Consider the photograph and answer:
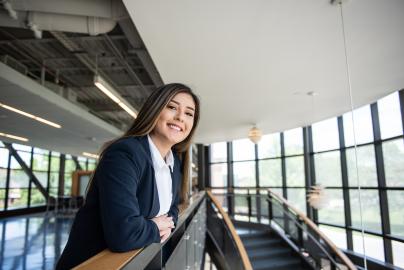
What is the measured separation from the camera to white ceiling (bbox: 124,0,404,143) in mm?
3035

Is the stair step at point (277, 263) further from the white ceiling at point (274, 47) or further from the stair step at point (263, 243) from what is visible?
the white ceiling at point (274, 47)

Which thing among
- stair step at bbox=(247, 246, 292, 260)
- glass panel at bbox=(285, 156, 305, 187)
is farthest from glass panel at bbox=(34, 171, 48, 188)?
glass panel at bbox=(285, 156, 305, 187)

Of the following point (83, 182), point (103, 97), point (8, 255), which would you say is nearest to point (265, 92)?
point (103, 97)

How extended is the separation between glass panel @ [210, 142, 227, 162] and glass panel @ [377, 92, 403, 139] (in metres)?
7.77

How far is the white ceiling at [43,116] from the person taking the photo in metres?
4.89

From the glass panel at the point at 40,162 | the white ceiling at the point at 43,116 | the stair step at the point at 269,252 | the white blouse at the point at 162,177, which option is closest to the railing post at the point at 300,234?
the stair step at the point at 269,252

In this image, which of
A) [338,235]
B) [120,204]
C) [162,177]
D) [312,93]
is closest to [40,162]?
[312,93]

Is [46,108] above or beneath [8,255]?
above

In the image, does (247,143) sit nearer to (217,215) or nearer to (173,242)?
(217,215)

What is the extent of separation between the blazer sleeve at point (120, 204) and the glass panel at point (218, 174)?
42.3 feet

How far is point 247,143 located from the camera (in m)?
13.0

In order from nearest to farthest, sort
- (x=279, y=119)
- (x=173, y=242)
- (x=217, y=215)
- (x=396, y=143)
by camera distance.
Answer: (x=173, y=242) → (x=217, y=215) → (x=396, y=143) → (x=279, y=119)

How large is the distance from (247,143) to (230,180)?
2077mm

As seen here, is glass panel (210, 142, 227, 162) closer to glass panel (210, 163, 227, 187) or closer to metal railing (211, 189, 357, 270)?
glass panel (210, 163, 227, 187)
